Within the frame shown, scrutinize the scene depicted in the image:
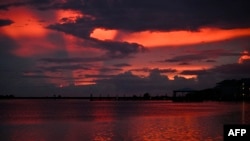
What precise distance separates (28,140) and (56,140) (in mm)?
3291

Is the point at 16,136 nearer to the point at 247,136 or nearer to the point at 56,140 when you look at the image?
the point at 56,140

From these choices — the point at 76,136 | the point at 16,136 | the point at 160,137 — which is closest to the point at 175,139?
the point at 160,137

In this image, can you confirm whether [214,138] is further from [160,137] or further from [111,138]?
[111,138]

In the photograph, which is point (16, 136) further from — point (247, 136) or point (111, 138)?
point (247, 136)

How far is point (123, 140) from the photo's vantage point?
171 ft

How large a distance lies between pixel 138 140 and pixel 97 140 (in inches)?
188

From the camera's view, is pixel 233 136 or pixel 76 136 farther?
pixel 76 136

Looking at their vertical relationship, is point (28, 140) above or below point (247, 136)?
below

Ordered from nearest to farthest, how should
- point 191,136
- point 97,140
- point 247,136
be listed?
1. point 247,136
2. point 97,140
3. point 191,136

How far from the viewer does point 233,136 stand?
15219 millimetres

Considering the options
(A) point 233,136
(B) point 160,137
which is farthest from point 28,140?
(A) point 233,136

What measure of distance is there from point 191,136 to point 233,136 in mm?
41429

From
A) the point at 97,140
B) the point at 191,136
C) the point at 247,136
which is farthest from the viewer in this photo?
the point at 191,136

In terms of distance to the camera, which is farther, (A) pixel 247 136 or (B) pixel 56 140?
(B) pixel 56 140
